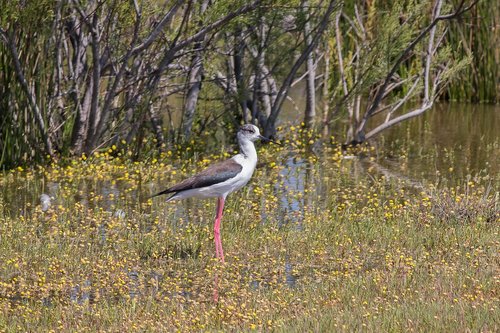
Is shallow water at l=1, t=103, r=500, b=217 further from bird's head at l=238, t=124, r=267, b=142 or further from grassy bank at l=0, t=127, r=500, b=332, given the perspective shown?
bird's head at l=238, t=124, r=267, b=142

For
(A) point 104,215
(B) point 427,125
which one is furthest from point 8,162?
(B) point 427,125

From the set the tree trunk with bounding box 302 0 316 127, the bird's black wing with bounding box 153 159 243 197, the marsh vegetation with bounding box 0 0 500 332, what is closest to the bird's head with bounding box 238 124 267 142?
the bird's black wing with bounding box 153 159 243 197

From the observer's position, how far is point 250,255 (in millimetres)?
9617

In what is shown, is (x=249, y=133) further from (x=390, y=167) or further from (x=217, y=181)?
(x=390, y=167)

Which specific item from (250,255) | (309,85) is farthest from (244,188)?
(309,85)

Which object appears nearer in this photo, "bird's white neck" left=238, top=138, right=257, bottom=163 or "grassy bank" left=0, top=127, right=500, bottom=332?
"grassy bank" left=0, top=127, right=500, bottom=332

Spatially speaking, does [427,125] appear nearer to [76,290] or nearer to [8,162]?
[8,162]

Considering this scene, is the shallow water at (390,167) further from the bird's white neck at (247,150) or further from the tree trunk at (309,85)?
the bird's white neck at (247,150)

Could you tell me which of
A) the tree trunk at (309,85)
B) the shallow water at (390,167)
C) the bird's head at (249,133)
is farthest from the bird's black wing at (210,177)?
the tree trunk at (309,85)

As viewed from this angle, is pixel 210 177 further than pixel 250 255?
Yes

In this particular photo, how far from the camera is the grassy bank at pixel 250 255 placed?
7496mm

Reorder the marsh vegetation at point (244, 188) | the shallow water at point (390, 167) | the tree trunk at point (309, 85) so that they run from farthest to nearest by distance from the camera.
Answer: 1. the tree trunk at point (309, 85)
2. the shallow water at point (390, 167)
3. the marsh vegetation at point (244, 188)

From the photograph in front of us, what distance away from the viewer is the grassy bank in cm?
750

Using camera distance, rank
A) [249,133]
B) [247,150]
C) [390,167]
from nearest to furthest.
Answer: [247,150] → [249,133] → [390,167]
